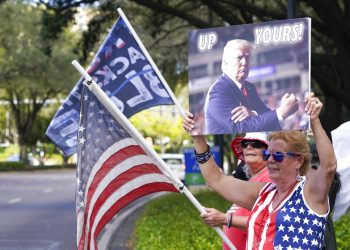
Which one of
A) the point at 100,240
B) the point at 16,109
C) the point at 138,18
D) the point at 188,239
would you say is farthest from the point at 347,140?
the point at 16,109

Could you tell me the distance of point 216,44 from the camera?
4.65 metres

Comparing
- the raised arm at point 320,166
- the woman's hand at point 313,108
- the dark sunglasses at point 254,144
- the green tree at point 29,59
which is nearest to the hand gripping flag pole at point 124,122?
the dark sunglasses at point 254,144

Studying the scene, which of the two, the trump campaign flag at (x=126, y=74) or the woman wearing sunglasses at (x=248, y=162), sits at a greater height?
the trump campaign flag at (x=126, y=74)

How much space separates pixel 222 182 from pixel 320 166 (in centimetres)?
86

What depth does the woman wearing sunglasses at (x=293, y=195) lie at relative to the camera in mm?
4109

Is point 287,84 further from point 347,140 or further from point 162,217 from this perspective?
point 162,217

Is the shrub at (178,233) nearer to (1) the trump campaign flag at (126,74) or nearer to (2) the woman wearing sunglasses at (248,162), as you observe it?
(1) the trump campaign flag at (126,74)

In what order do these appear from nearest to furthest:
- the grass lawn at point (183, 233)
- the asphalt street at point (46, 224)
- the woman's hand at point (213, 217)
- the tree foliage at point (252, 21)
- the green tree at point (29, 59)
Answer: the woman's hand at point (213, 217), the grass lawn at point (183, 233), the asphalt street at point (46, 224), the tree foliage at point (252, 21), the green tree at point (29, 59)

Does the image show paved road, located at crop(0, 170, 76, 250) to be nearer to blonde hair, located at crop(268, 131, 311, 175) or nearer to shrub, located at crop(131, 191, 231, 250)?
shrub, located at crop(131, 191, 231, 250)

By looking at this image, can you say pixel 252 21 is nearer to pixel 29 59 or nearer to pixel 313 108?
pixel 313 108

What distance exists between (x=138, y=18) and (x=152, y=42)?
4.88 feet

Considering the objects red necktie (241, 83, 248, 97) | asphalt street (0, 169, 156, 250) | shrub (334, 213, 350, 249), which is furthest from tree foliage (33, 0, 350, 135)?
red necktie (241, 83, 248, 97)

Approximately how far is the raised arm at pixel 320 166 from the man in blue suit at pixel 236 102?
31 cm

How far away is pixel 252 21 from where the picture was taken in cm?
2225
